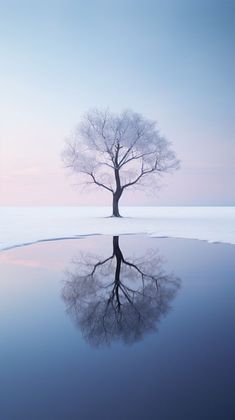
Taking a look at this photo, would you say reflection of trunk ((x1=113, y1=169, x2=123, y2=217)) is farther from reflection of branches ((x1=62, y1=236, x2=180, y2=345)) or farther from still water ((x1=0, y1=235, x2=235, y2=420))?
still water ((x1=0, y1=235, x2=235, y2=420))

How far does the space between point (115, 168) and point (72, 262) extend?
20381 mm

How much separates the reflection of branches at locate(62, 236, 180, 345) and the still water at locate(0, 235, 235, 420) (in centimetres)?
2

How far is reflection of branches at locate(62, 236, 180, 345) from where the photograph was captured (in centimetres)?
437

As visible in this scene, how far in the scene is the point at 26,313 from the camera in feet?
16.7

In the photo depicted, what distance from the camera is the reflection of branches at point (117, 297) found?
172 inches

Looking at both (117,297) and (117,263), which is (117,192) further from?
(117,297)

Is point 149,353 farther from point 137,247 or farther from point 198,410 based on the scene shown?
point 137,247

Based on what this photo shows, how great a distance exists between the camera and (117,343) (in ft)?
12.8

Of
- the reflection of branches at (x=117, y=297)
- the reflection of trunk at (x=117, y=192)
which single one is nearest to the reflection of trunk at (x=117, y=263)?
the reflection of branches at (x=117, y=297)

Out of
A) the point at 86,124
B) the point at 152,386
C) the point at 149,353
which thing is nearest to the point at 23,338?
the point at 149,353

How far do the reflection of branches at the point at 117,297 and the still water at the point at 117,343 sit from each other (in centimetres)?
2

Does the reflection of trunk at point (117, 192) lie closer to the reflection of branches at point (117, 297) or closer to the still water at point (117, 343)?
the reflection of branches at point (117, 297)

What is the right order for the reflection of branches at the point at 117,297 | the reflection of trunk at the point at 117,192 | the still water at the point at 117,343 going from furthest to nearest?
the reflection of trunk at the point at 117,192 < the reflection of branches at the point at 117,297 < the still water at the point at 117,343

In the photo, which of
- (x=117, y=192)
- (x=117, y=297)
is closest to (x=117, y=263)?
(x=117, y=297)
